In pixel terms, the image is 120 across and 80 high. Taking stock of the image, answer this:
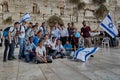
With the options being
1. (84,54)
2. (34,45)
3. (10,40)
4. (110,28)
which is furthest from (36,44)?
(110,28)

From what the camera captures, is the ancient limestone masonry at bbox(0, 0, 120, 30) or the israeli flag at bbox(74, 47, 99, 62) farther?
the ancient limestone masonry at bbox(0, 0, 120, 30)

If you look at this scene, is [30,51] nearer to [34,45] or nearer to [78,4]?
[34,45]

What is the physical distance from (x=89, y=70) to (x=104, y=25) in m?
2.19

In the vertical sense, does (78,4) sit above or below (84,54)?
above

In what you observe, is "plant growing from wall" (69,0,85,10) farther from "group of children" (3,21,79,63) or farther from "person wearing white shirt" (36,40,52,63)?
"person wearing white shirt" (36,40,52,63)

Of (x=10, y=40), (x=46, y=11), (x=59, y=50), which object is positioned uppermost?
(x=46, y=11)

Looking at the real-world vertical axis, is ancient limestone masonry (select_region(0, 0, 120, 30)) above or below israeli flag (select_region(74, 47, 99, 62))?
above

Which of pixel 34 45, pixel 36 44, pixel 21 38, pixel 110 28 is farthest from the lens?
pixel 21 38

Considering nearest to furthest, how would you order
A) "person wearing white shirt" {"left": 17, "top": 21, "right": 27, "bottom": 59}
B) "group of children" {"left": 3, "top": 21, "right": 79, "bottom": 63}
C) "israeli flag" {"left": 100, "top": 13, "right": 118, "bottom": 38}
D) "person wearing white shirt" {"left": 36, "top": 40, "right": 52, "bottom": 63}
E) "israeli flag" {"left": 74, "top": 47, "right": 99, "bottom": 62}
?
1. "israeli flag" {"left": 100, "top": 13, "right": 118, "bottom": 38}
2. "person wearing white shirt" {"left": 36, "top": 40, "right": 52, "bottom": 63}
3. "group of children" {"left": 3, "top": 21, "right": 79, "bottom": 63}
4. "israeli flag" {"left": 74, "top": 47, "right": 99, "bottom": 62}
5. "person wearing white shirt" {"left": 17, "top": 21, "right": 27, "bottom": 59}

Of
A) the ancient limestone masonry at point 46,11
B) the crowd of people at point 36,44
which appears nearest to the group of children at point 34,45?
the crowd of people at point 36,44

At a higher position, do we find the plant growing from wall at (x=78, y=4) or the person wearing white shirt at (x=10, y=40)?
the plant growing from wall at (x=78, y=4)

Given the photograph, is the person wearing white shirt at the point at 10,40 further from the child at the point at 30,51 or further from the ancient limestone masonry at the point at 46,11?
the ancient limestone masonry at the point at 46,11


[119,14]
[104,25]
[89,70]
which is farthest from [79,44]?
[119,14]

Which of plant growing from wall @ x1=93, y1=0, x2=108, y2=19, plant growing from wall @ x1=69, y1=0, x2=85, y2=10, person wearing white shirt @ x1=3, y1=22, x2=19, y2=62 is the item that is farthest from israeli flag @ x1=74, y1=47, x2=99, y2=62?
plant growing from wall @ x1=93, y1=0, x2=108, y2=19
